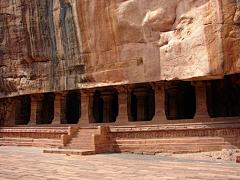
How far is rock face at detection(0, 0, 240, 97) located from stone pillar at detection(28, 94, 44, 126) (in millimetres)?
1255

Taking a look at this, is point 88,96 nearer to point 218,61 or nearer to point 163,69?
point 163,69

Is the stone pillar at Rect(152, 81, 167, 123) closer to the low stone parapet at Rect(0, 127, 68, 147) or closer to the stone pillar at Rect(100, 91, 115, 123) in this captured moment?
the stone pillar at Rect(100, 91, 115, 123)

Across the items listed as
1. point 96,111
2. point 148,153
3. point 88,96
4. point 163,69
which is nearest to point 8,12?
point 88,96

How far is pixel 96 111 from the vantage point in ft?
66.0

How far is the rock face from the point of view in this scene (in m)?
11.3

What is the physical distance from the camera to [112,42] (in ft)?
47.9

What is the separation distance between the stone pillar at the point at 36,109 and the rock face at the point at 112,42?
1255 mm

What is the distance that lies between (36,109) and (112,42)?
857cm

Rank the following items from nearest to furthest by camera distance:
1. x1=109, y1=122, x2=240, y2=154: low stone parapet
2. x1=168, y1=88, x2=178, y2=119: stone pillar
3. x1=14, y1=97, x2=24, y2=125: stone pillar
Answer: x1=109, y1=122, x2=240, y2=154: low stone parapet → x1=168, y1=88, x2=178, y2=119: stone pillar → x1=14, y1=97, x2=24, y2=125: stone pillar

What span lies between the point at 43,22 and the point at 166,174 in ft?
44.6

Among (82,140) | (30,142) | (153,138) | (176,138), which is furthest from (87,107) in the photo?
(176,138)

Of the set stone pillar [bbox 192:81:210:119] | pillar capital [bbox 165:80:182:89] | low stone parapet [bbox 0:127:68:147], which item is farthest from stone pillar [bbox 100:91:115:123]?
stone pillar [bbox 192:81:210:119]

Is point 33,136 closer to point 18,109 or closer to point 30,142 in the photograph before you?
point 30,142

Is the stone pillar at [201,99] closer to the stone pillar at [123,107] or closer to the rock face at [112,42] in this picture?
the rock face at [112,42]
